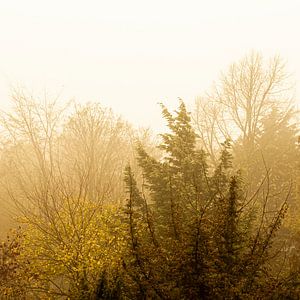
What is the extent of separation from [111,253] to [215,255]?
15.7 ft

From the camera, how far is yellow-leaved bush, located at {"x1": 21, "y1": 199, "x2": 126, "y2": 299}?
32.6 feet

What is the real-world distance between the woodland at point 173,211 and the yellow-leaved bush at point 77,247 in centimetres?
5

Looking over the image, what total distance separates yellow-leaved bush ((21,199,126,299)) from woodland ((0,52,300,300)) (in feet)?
0.15

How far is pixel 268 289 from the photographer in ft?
21.4

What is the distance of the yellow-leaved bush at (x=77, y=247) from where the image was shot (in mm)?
9922

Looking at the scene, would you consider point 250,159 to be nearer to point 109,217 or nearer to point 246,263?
point 109,217

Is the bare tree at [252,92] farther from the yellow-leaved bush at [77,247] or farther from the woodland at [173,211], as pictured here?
→ the yellow-leaved bush at [77,247]

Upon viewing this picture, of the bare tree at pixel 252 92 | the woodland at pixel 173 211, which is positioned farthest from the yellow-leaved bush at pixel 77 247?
the bare tree at pixel 252 92

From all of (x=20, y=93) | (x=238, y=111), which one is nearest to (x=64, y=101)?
(x=20, y=93)

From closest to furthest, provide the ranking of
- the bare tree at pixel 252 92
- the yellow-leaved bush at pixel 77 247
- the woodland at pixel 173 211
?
the woodland at pixel 173 211
the yellow-leaved bush at pixel 77 247
the bare tree at pixel 252 92

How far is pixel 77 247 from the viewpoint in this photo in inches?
399

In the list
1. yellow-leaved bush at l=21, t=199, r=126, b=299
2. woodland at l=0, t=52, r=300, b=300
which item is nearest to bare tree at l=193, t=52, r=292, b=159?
woodland at l=0, t=52, r=300, b=300

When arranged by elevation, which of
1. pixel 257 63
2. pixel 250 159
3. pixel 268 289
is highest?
pixel 257 63

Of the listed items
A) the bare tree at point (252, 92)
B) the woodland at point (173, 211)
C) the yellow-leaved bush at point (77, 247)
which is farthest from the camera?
the bare tree at point (252, 92)
